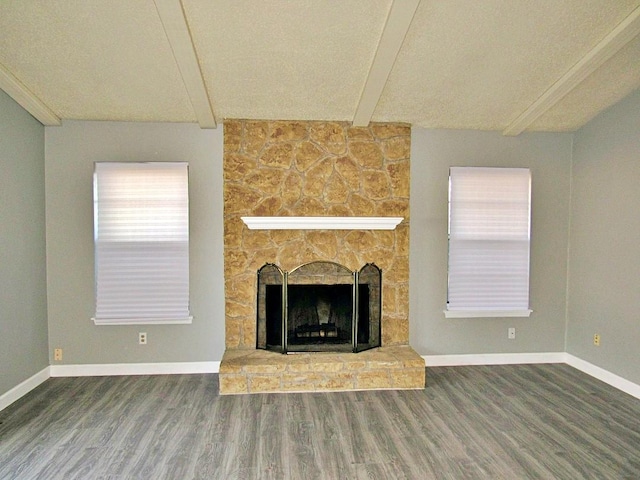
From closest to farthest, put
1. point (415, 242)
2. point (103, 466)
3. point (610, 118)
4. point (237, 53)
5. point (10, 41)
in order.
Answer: point (103, 466), point (10, 41), point (237, 53), point (610, 118), point (415, 242)

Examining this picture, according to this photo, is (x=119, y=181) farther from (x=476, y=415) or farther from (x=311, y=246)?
(x=476, y=415)

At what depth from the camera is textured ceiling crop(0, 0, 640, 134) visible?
2572 millimetres

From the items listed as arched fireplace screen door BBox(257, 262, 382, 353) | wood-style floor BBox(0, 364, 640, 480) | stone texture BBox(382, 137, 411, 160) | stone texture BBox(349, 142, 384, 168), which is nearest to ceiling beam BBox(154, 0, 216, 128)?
stone texture BBox(349, 142, 384, 168)

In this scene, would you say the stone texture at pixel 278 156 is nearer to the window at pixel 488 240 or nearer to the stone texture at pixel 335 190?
the stone texture at pixel 335 190

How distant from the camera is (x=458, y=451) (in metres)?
Result: 2.55

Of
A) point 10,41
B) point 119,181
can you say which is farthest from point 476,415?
point 10,41

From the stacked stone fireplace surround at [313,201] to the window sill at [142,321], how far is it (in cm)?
43

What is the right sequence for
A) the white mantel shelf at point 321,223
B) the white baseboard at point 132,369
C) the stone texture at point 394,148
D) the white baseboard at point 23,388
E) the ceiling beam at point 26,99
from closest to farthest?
1. the ceiling beam at point 26,99
2. the white baseboard at point 23,388
3. the white mantel shelf at point 321,223
4. the white baseboard at point 132,369
5. the stone texture at point 394,148

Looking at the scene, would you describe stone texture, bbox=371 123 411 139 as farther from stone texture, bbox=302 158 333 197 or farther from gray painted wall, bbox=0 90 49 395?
gray painted wall, bbox=0 90 49 395

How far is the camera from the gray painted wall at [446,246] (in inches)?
161

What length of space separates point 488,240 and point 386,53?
2.24 m

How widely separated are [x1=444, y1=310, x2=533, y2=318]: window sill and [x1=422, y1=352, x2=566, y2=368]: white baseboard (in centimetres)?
43

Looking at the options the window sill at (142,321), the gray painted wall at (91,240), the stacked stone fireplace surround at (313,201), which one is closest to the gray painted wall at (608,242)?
the stacked stone fireplace surround at (313,201)

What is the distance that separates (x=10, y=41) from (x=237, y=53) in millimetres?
1552
